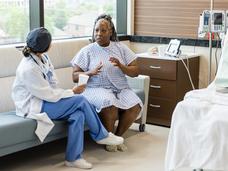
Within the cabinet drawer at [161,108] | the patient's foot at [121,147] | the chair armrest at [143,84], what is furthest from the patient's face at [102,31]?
the cabinet drawer at [161,108]

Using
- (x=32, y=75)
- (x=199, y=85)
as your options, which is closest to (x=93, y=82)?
(x=32, y=75)

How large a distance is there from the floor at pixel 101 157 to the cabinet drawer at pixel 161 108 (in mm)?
443

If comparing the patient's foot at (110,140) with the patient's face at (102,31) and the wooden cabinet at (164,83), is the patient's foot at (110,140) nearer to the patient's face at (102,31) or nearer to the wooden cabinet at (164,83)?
the patient's face at (102,31)

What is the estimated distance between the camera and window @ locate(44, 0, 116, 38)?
192 inches

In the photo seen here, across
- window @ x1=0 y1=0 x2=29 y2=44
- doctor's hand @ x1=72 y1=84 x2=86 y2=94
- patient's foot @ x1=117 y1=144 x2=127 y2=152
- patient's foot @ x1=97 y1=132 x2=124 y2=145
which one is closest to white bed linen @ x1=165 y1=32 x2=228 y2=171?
patient's foot @ x1=97 y1=132 x2=124 y2=145

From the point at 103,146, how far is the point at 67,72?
2.81 feet

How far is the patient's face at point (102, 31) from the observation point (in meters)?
4.18

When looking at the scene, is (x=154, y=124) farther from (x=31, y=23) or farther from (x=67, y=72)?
(x=31, y=23)

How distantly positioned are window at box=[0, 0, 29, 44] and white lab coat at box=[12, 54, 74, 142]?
937 millimetres

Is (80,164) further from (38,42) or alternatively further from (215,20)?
(215,20)

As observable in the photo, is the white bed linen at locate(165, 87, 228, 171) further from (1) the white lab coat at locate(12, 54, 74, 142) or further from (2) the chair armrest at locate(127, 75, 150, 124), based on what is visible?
(2) the chair armrest at locate(127, 75, 150, 124)

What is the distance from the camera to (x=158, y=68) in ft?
16.1

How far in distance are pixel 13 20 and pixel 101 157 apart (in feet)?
5.35

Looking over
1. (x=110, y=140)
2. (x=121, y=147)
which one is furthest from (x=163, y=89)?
(x=110, y=140)
